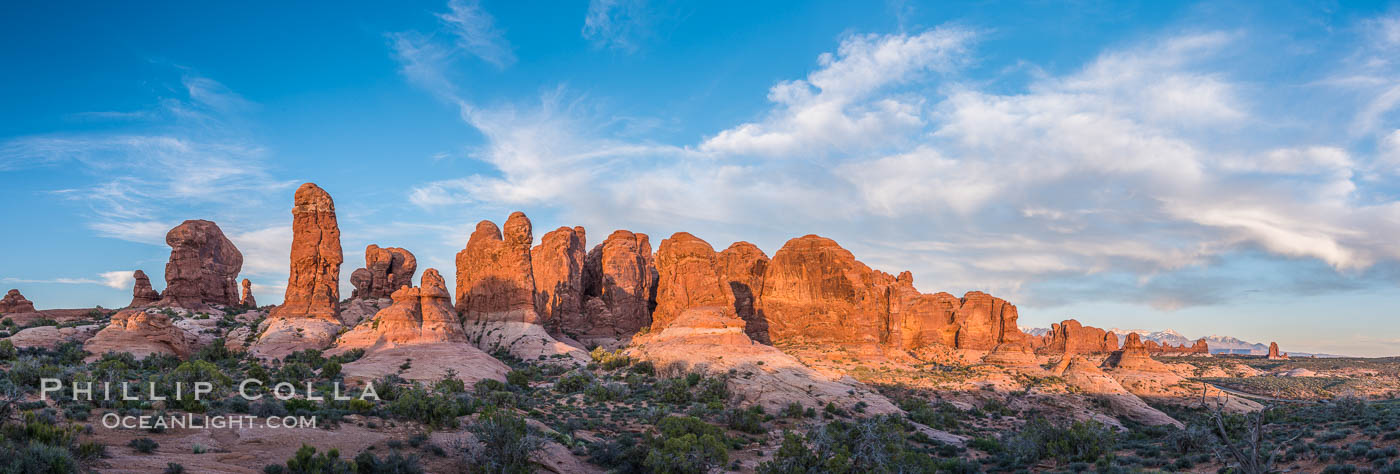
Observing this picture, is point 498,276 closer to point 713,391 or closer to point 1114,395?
point 713,391

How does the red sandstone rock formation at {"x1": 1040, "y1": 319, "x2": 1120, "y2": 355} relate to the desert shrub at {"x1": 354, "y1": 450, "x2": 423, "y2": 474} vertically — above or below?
below

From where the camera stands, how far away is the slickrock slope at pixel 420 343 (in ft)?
131

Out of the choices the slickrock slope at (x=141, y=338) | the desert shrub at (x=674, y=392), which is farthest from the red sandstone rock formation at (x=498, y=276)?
the slickrock slope at (x=141, y=338)

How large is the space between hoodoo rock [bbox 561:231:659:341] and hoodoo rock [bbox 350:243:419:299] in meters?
20.9

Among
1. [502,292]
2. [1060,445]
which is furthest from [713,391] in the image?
[502,292]

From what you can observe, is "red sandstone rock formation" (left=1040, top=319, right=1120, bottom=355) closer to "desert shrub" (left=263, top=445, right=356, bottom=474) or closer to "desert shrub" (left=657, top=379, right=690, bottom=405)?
"desert shrub" (left=657, top=379, right=690, bottom=405)

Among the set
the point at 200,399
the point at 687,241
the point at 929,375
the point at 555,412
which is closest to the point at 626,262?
the point at 687,241

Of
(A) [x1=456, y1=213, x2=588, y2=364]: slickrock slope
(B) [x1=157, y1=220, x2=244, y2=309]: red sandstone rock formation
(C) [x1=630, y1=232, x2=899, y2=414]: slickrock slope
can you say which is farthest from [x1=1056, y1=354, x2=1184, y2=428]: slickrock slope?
(B) [x1=157, y1=220, x2=244, y2=309]: red sandstone rock formation

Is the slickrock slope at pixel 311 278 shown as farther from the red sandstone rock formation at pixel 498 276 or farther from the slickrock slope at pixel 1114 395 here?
the slickrock slope at pixel 1114 395

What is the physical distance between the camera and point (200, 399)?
21188 millimetres

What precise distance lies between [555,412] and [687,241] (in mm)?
31418

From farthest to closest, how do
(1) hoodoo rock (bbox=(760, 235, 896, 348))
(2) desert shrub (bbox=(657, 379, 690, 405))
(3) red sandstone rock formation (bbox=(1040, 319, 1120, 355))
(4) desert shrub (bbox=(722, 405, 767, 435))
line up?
(3) red sandstone rock formation (bbox=(1040, 319, 1120, 355)) < (1) hoodoo rock (bbox=(760, 235, 896, 348)) < (2) desert shrub (bbox=(657, 379, 690, 405)) < (4) desert shrub (bbox=(722, 405, 767, 435))

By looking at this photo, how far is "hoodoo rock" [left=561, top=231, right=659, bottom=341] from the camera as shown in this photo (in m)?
66.8

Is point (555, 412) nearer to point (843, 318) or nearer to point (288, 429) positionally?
point (288, 429)
